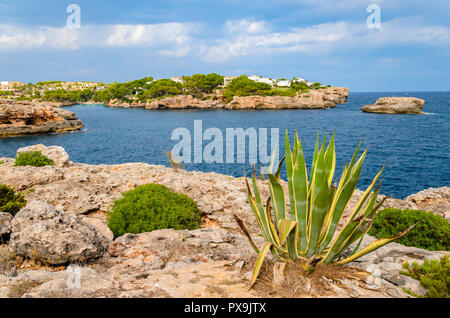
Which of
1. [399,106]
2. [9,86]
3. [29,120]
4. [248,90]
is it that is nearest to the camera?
[29,120]

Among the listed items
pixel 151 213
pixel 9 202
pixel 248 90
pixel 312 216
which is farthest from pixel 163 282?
Result: pixel 248 90

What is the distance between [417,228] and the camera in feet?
20.8

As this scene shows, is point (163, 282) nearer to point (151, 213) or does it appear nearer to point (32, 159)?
point (151, 213)

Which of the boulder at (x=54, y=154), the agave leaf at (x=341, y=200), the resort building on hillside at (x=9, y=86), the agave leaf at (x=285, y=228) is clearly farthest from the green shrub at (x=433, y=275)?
the resort building on hillside at (x=9, y=86)

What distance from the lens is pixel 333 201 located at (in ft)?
12.0

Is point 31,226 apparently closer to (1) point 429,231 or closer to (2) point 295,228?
(2) point 295,228

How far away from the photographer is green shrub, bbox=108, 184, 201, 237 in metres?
7.11

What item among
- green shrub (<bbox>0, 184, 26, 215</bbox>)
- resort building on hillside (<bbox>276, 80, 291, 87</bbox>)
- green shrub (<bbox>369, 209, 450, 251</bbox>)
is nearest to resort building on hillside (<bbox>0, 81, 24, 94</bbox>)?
resort building on hillside (<bbox>276, 80, 291, 87</bbox>)

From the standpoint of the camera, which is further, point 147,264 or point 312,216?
point 147,264

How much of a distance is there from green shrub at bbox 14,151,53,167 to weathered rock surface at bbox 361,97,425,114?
8262 centimetres

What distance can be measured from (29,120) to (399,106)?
8137 centimetres

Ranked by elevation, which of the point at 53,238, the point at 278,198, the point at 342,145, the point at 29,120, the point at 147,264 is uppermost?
the point at 29,120

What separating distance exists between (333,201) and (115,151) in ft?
129
